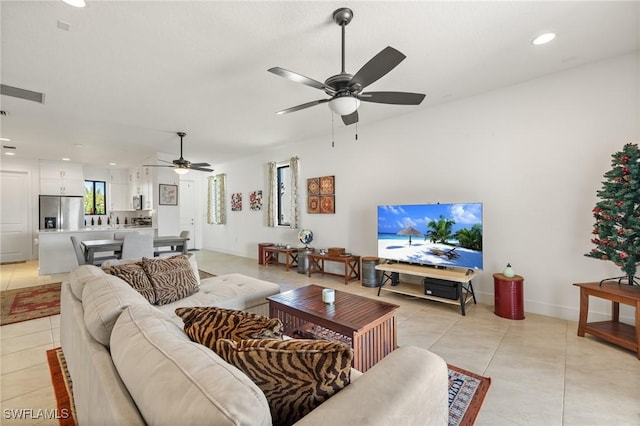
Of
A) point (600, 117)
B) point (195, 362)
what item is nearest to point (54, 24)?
point (195, 362)

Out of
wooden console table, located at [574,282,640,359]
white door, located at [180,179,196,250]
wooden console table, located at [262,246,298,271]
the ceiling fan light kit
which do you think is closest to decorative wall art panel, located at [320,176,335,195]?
wooden console table, located at [262,246,298,271]

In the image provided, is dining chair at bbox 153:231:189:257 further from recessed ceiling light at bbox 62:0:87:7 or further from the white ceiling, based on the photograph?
recessed ceiling light at bbox 62:0:87:7

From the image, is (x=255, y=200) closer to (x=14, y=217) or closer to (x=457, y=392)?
(x=14, y=217)

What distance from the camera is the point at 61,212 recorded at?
743 centimetres

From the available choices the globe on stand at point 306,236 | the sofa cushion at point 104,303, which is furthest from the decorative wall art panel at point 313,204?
the sofa cushion at point 104,303

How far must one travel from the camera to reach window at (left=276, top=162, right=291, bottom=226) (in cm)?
658

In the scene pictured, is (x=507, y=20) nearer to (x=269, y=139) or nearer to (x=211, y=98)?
(x=211, y=98)

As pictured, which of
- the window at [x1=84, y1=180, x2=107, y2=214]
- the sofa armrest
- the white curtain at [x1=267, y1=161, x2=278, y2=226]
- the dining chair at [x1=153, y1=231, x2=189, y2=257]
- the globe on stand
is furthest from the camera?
the window at [x1=84, y1=180, x2=107, y2=214]

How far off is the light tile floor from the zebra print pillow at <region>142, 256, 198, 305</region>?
891 mm

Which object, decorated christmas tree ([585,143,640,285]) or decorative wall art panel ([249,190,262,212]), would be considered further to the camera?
decorative wall art panel ([249,190,262,212])

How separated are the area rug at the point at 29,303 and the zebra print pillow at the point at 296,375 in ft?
13.3

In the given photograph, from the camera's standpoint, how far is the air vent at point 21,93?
9.74 feet

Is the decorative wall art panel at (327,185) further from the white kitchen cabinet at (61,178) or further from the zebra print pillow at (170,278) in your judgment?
the white kitchen cabinet at (61,178)

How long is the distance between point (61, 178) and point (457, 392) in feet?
33.3
